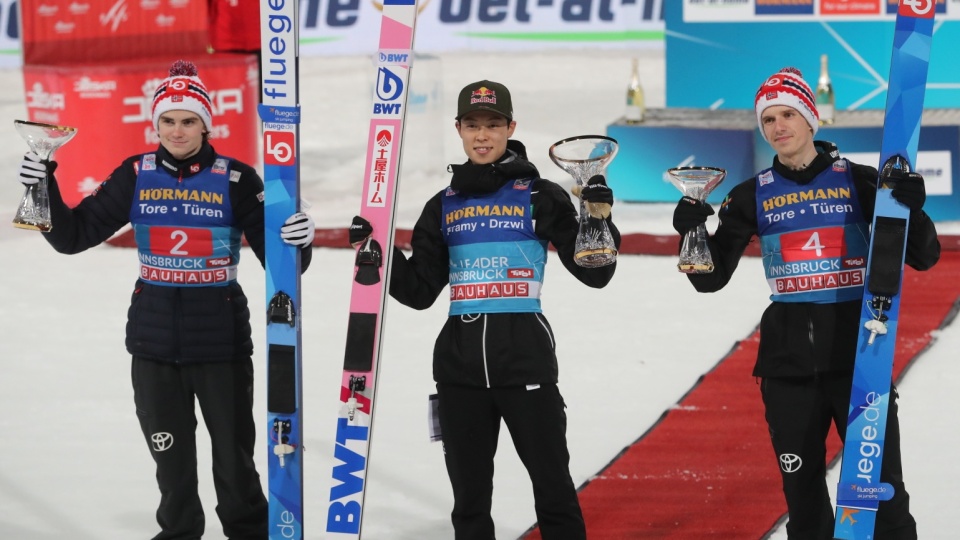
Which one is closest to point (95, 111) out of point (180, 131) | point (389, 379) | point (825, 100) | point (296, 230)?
point (389, 379)

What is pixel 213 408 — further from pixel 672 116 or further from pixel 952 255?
pixel 672 116

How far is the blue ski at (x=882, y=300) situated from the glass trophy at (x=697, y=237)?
0.46 meters

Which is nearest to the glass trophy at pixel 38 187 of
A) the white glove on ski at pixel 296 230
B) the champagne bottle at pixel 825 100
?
the white glove on ski at pixel 296 230

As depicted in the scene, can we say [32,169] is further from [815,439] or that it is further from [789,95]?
[815,439]

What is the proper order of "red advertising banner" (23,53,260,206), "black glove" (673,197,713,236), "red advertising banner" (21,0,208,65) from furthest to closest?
"red advertising banner" (21,0,208,65), "red advertising banner" (23,53,260,206), "black glove" (673,197,713,236)

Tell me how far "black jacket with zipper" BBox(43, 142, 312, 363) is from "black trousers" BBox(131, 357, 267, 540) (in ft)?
0.19

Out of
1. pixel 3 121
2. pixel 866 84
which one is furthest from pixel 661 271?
pixel 3 121

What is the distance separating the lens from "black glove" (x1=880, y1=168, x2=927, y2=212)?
4.42 m

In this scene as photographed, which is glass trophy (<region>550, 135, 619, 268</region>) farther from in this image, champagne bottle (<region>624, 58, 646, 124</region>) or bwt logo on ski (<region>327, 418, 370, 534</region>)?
champagne bottle (<region>624, 58, 646, 124</region>)

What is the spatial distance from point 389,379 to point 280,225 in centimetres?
306

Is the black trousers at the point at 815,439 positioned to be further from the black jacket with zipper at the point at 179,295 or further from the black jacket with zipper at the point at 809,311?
the black jacket with zipper at the point at 179,295

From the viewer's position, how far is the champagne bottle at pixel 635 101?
11.5 m

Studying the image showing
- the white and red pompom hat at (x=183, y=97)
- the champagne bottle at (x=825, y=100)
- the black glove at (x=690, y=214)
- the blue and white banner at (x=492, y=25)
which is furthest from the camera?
the blue and white banner at (x=492, y=25)

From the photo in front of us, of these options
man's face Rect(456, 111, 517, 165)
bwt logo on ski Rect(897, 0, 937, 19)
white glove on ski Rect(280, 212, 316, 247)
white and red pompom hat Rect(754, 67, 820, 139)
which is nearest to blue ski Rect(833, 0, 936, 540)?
bwt logo on ski Rect(897, 0, 937, 19)
